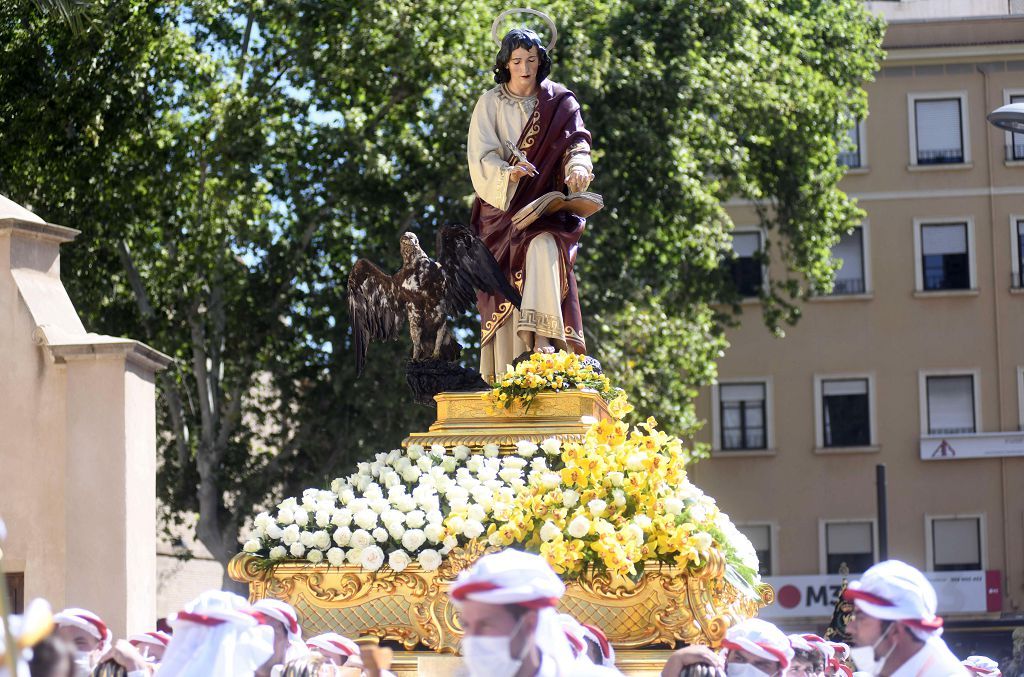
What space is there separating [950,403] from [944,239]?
3836mm

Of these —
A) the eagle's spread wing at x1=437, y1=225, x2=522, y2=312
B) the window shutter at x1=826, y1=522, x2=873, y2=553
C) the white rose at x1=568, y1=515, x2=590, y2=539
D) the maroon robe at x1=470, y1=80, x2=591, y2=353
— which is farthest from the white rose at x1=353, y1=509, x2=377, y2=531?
the window shutter at x1=826, y1=522, x2=873, y2=553

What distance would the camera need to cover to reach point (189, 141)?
26.2m

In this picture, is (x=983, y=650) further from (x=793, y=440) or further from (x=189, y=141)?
(x=189, y=141)

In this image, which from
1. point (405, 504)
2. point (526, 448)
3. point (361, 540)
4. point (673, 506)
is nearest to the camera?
point (673, 506)

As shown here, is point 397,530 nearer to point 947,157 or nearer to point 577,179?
point 577,179

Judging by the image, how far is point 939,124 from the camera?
39.8 meters

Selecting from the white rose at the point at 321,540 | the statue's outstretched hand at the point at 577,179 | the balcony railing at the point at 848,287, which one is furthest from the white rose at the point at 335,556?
the balcony railing at the point at 848,287

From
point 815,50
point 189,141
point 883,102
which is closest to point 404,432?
point 189,141

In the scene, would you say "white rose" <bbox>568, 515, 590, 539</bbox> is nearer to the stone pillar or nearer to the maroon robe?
the maroon robe

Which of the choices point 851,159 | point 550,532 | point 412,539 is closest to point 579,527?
point 550,532

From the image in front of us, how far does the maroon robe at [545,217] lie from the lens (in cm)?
1194

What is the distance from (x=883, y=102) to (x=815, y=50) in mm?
8497

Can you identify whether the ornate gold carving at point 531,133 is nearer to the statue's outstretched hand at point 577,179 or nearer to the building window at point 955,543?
the statue's outstretched hand at point 577,179

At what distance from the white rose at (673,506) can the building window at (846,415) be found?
30946 mm
